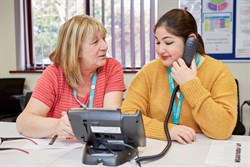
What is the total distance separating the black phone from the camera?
4.38 feet

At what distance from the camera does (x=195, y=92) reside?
1291mm

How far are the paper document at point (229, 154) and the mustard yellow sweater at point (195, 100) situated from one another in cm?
8

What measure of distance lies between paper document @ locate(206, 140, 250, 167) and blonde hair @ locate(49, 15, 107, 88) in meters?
0.73

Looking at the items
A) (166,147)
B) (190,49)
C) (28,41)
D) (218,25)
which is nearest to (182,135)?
(166,147)

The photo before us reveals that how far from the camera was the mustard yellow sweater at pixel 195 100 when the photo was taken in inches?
50.7

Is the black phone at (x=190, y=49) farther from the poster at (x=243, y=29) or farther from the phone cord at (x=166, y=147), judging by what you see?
the poster at (x=243, y=29)

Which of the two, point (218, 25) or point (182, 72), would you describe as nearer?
point (182, 72)

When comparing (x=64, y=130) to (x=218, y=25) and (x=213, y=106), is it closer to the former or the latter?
(x=213, y=106)

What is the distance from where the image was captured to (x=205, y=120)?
4.26ft

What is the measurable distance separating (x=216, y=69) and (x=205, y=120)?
0.26 m

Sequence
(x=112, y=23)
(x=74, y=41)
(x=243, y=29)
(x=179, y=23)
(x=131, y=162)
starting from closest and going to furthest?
1. (x=131, y=162)
2. (x=179, y=23)
3. (x=74, y=41)
4. (x=243, y=29)
5. (x=112, y=23)

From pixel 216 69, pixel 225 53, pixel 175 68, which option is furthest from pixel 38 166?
pixel 225 53

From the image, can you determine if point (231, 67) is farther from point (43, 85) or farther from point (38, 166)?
point (38, 166)

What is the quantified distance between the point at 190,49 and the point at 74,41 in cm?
57
